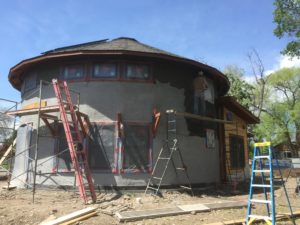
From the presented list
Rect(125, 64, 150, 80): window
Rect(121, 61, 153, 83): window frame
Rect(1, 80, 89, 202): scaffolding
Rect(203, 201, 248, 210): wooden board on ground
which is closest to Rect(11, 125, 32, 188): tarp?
Rect(1, 80, 89, 202): scaffolding

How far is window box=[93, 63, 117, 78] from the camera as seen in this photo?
41.1ft

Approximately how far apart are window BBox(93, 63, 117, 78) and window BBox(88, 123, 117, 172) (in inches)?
76.9

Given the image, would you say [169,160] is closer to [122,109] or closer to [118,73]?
[122,109]

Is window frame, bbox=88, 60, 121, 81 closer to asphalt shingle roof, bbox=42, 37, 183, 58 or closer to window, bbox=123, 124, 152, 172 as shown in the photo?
asphalt shingle roof, bbox=42, 37, 183, 58

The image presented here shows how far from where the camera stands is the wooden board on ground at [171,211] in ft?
26.9

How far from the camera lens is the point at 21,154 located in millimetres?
13406

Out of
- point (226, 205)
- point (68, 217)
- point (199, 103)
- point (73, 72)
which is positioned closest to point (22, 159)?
point (73, 72)

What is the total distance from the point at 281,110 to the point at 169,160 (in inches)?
1349

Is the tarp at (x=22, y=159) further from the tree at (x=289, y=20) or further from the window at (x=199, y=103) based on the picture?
the tree at (x=289, y=20)

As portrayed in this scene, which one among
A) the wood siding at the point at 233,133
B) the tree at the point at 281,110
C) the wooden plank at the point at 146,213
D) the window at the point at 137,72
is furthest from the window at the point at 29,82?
the tree at the point at 281,110

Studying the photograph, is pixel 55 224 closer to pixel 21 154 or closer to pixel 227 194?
pixel 21 154

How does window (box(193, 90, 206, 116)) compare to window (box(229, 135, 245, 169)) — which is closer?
window (box(193, 90, 206, 116))

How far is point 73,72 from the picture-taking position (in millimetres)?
12867

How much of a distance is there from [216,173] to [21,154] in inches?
338
